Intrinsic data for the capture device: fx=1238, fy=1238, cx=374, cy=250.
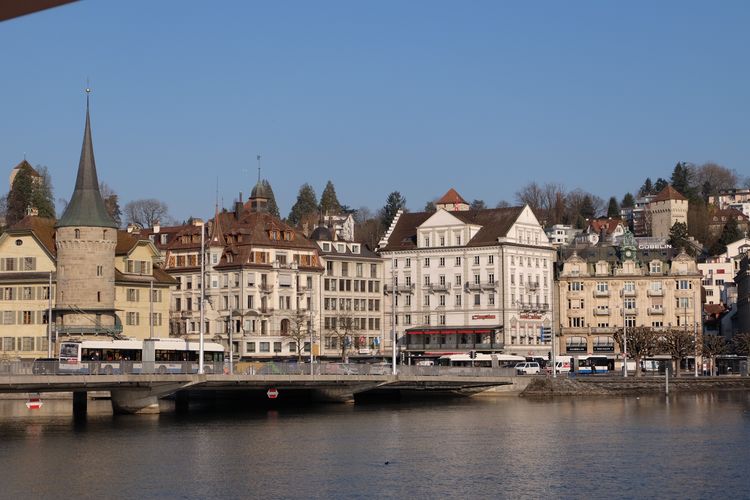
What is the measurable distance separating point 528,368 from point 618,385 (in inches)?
419

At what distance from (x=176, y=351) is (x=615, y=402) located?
35.6 meters

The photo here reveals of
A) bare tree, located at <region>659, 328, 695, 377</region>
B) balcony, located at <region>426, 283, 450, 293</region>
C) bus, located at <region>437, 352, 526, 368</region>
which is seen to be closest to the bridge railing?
bus, located at <region>437, 352, 526, 368</region>

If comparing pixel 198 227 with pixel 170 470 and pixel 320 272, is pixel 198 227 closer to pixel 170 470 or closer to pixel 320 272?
pixel 320 272

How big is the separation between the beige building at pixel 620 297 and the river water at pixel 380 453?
54935 millimetres

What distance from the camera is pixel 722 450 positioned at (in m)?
58.1

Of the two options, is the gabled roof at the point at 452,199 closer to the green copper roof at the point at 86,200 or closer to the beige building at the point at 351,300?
the beige building at the point at 351,300

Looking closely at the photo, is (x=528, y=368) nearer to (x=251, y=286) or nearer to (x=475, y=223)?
(x=475, y=223)

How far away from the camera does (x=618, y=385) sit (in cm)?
11238

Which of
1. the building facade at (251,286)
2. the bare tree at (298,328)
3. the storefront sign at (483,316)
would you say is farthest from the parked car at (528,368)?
the bare tree at (298,328)

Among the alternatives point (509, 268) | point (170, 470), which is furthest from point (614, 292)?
point (170, 470)

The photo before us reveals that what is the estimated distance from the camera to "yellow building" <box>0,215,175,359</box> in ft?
366

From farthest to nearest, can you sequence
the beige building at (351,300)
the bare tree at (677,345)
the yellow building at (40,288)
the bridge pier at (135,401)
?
1. the beige building at (351,300)
2. the bare tree at (677,345)
3. the yellow building at (40,288)
4. the bridge pier at (135,401)

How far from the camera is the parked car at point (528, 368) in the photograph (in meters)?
118

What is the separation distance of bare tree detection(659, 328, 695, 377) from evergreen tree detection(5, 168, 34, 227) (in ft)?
284
